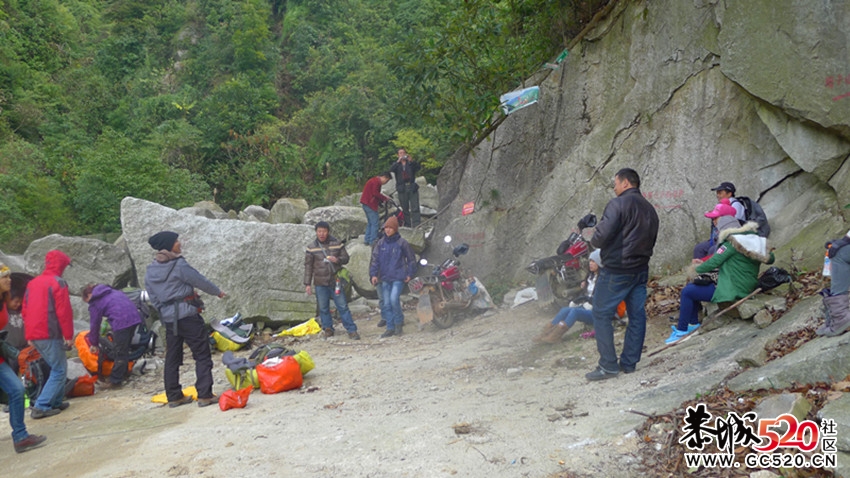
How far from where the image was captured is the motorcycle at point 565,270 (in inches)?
323

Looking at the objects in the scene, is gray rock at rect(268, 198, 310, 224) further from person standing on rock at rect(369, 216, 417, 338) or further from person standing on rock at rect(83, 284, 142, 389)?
person standing on rock at rect(83, 284, 142, 389)

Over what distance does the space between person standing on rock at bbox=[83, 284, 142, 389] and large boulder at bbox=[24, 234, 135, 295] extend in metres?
3.59

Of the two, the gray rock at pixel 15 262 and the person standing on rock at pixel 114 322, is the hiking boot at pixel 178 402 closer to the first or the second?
the person standing on rock at pixel 114 322

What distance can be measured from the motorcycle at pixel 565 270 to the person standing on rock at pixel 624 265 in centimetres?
255

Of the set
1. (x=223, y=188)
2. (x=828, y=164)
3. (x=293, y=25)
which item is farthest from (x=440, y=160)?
(x=293, y=25)

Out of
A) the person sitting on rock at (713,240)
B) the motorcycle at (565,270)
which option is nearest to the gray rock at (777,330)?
the person sitting on rock at (713,240)

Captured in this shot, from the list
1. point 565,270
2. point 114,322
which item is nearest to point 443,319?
point 565,270

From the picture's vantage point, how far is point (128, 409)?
22.4 ft

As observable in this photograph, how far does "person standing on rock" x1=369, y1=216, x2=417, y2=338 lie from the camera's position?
931cm

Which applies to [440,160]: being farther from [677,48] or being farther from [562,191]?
[677,48]

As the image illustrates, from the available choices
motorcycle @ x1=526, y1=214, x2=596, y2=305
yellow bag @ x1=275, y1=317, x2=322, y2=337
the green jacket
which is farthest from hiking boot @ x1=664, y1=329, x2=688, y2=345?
yellow bag @ x1=275, y1=317, x2=322, y2=337

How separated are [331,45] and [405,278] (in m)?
18.1

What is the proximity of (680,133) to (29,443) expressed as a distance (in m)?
8.64

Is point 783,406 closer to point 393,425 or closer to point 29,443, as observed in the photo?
point 393,425
